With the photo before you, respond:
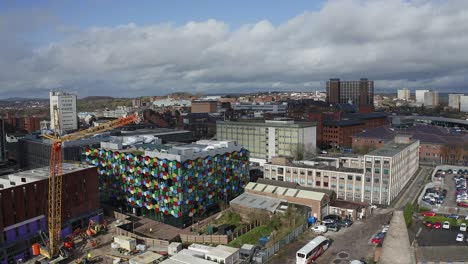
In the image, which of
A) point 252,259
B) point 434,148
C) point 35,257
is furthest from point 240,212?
point 434,148

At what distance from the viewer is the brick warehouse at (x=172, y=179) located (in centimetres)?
4356

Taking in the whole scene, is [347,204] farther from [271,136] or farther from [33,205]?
[33,205]

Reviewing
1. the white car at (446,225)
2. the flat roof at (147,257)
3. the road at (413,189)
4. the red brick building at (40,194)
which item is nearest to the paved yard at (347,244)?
the white car at (446,225)

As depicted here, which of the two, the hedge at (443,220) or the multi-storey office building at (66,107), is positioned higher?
the multi-storey office building at (66,107)

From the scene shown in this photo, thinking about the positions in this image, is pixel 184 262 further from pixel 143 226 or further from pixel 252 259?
pixel 143 226

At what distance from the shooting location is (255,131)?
83.5 metres

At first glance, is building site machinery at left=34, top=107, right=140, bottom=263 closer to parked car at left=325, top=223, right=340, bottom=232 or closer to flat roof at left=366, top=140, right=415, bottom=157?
parked car at left=325, top=223, right=340, bottom=232

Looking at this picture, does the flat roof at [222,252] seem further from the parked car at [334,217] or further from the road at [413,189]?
the road at [413,189]

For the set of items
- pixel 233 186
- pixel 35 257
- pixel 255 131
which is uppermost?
pixel 255 131

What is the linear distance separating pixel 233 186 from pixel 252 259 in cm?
1839

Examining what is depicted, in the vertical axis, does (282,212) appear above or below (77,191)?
Answer: below

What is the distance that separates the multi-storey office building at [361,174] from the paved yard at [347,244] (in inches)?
215

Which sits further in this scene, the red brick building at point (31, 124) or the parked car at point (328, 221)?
the red brick building at point (31, 124)

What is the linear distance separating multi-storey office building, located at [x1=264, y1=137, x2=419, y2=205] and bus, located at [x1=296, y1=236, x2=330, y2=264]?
1735 cm
